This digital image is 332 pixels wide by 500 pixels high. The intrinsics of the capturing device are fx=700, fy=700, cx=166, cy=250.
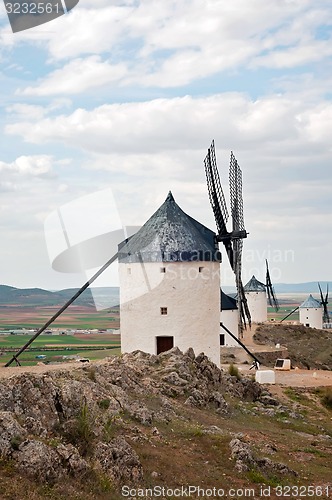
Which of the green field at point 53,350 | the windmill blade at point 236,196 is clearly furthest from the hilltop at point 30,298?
the windmill blade at point 236,196

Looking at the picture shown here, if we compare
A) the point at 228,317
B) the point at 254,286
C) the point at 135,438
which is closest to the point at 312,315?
the point at 254,286

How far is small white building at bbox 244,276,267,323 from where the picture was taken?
223 ft

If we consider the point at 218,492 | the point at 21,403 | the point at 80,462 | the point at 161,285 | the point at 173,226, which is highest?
the point at 173,226

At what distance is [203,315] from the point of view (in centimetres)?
2619

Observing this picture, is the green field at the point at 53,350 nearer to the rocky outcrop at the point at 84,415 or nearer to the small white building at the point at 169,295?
the small white building at the point at 169,295

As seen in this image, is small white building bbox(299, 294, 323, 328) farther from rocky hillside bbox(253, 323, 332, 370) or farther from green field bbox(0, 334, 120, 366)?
green field bbox(0, 334, 120, 366)

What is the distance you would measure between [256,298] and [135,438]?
182ft

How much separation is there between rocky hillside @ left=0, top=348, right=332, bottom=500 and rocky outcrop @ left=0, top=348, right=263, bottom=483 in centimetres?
2

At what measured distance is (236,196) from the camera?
3950cm

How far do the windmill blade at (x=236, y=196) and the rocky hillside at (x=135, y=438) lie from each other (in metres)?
18.4

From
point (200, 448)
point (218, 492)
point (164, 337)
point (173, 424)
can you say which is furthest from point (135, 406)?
point (164, 337)

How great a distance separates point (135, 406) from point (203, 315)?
1030 cm

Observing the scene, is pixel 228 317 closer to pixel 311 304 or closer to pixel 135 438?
pixel 311 304

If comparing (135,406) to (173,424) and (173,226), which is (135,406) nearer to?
(173,424)
